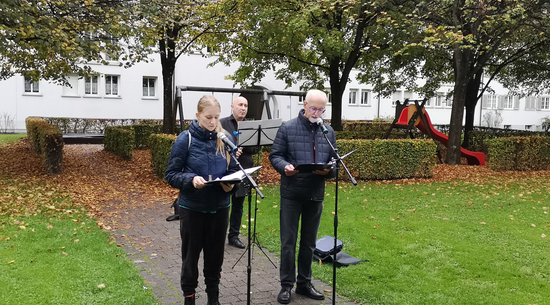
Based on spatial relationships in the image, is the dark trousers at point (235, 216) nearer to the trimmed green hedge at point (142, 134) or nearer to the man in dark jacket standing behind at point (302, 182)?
the man in dark jacket standing behind at point (302, 182)

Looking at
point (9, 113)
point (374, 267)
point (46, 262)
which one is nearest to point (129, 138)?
point (46, 262)

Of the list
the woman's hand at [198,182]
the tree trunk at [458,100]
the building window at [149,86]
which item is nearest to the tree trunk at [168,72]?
the tree trunk at [458,100]

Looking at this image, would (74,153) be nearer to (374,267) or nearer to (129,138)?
(129,138)

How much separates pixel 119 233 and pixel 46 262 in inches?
63.5

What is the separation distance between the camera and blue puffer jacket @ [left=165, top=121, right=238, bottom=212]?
3.93 m

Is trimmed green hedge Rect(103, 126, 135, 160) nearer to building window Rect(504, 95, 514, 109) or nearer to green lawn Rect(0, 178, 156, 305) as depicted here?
green lawn Rect(0, 178, 156, 305)

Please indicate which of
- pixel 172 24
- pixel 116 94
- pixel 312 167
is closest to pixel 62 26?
pixel 172 24

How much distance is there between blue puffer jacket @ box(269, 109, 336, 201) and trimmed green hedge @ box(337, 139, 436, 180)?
7843 mm

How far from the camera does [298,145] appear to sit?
15.0 ft

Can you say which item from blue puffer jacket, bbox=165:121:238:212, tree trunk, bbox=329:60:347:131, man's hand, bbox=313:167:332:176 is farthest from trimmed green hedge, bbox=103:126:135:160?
man's hand, bbox=313:167:332:176

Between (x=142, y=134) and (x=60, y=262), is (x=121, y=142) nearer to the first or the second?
(x=142, y=134)

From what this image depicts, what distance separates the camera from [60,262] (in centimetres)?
570

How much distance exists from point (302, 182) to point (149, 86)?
28945 millimetres

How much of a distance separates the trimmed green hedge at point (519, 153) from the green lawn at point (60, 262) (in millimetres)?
12609
